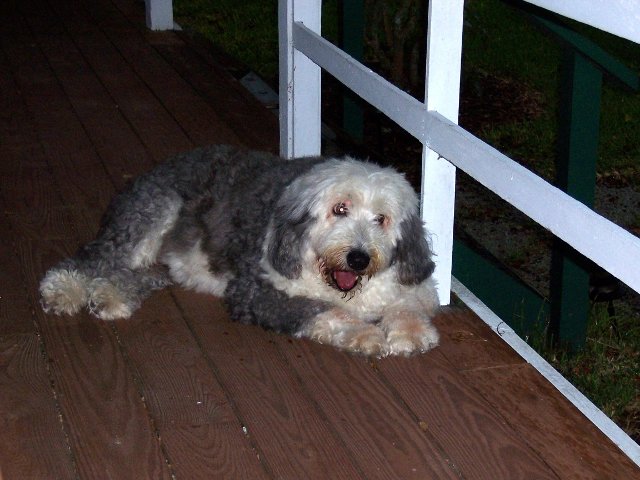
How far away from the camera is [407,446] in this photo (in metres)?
3.66

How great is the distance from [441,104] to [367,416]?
4.41ft

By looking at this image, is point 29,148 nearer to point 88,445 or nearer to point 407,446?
point 88,445

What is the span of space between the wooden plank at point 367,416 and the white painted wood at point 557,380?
58 cm

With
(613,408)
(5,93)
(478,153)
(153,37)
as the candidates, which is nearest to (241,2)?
(153,37)

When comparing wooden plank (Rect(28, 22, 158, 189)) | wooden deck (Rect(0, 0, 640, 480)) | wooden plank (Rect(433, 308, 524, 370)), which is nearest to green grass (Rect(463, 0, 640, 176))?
wooden plank (Rect(28, 22, 158, 189))

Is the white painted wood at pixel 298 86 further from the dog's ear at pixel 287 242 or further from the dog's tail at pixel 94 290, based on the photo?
the dog's ear at pixel 287 242

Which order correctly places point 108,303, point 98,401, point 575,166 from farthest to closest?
point 575,166, point 108,303, point 98,401

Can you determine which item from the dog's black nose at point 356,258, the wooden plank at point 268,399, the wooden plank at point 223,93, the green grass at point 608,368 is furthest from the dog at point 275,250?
the wooden plank at point 223,93

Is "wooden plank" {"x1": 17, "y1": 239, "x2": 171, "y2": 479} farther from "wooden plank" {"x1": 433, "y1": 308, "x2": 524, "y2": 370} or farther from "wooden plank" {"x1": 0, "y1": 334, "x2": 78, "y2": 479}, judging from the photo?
"wooden plank" {"x1": 433, "y1": 308, "x2": 524, "y2": 370}

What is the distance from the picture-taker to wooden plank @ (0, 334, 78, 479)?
354 cm

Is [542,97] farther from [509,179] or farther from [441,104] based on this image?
[509,179]

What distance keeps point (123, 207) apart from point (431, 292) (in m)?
1.51

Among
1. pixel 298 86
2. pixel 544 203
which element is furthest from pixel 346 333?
pixel 298 86

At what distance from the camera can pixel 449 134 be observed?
4.25 meters
